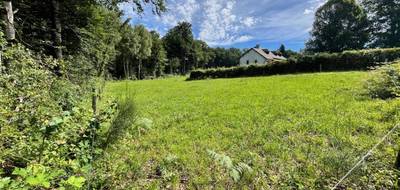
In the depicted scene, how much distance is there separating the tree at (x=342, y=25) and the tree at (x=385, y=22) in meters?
1.46

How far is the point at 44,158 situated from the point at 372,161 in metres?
3.80

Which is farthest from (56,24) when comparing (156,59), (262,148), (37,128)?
(156,59)

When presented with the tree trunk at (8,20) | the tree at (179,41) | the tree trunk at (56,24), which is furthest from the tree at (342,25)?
the tree trunk at (8,20)

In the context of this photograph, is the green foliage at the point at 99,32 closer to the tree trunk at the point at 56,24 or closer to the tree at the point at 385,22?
the tree trunk at the point at 56,24

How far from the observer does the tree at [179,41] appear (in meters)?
57.3

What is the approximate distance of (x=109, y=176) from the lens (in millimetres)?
3152

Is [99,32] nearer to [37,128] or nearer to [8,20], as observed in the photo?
[8,20]

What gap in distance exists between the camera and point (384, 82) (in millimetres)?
7293

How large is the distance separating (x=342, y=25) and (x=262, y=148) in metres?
44.4

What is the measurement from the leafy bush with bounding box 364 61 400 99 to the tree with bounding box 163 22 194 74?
5135cm

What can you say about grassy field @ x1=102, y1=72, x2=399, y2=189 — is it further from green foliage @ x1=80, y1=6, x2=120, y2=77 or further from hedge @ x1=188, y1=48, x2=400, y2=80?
hedge @ x1=188, y1=48, x2=400, y2=80

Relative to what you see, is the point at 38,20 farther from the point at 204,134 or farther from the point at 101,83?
the point at 204,134

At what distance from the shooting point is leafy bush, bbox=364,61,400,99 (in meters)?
6.45

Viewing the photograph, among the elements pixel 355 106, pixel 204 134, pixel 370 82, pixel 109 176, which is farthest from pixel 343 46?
pixel 109 176
